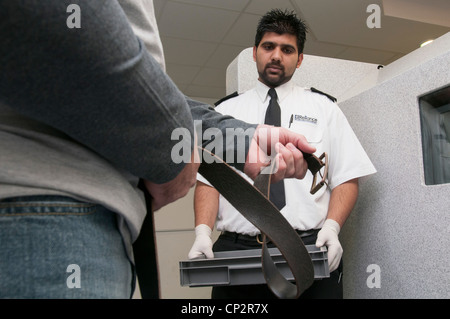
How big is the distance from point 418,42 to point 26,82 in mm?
3702

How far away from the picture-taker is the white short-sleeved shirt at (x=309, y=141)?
1147 mm

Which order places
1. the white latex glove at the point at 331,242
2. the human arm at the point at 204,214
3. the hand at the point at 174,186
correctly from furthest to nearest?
the human arm at the point at 204,214
the white latex glove at the point at 331,242
the hand at the point at 174,186

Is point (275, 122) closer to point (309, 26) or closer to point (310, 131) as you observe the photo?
point (310, 131)

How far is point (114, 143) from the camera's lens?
0.26 metres

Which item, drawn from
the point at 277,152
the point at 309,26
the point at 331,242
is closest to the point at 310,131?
the point at 331,242

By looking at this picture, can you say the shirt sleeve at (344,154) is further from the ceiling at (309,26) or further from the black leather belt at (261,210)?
the ceiling at (309,26)

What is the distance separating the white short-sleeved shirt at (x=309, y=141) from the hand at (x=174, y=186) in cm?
82

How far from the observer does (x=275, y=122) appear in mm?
1282

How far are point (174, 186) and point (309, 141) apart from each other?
1.01 metres

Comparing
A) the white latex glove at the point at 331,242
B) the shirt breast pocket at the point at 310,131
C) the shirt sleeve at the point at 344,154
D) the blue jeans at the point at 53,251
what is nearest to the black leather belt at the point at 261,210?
the blue jeans at the point at 53,251

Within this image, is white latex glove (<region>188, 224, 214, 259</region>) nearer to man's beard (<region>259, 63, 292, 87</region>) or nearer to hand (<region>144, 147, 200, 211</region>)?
man's beard (<region>259, 63, 292, 87</region>)

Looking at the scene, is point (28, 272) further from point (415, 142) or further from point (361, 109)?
point (361, 109)

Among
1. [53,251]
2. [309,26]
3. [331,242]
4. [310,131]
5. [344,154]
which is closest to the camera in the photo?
[53,251]
